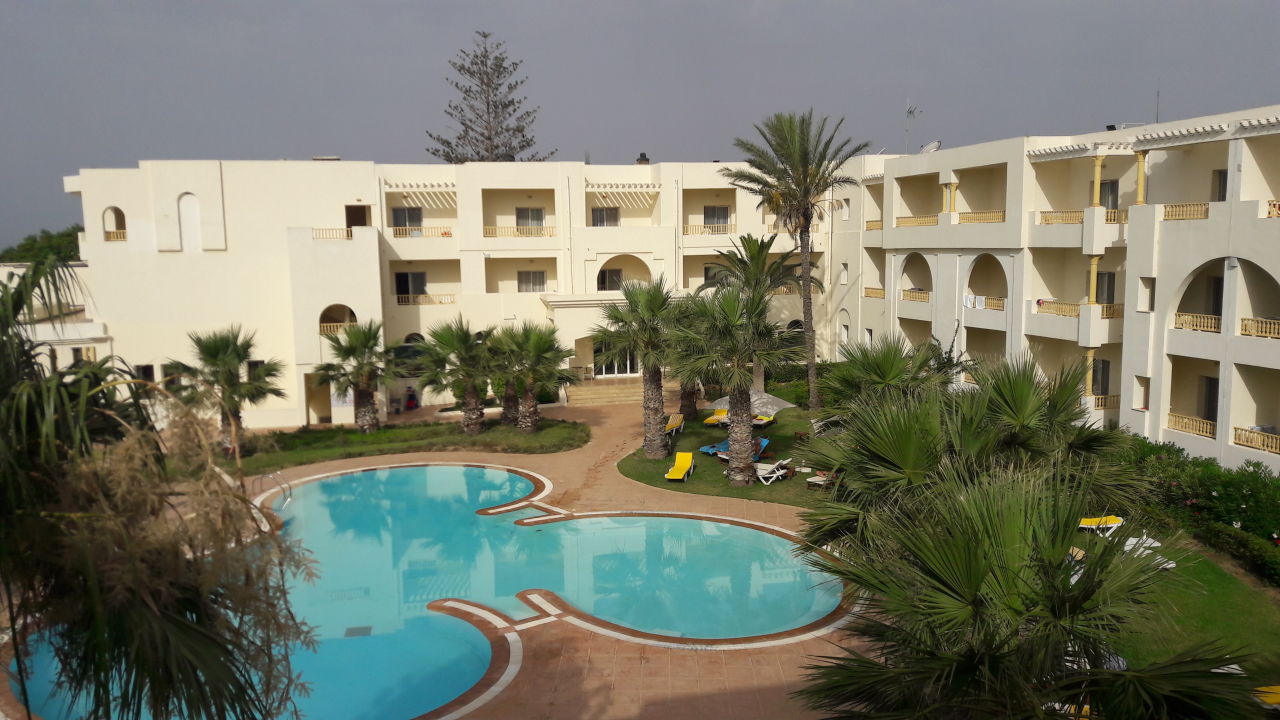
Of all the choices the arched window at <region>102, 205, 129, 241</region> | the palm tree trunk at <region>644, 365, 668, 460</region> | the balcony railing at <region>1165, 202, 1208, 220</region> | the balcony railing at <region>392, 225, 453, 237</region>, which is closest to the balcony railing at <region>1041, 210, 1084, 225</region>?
the balcony railing at <region>1165, 202, 1208, 220</region>

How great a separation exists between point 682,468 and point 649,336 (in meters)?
3.50

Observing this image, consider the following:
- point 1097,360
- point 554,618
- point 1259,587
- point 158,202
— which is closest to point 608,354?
point 554,618

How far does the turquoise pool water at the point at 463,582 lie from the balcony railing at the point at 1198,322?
9832 mm

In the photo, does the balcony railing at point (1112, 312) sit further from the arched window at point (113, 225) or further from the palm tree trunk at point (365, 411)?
the arched window at point (113, 225)

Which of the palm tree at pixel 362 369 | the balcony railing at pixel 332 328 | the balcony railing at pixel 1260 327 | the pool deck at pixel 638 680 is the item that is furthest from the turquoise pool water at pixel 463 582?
the balcony railing at pixel 1260 327

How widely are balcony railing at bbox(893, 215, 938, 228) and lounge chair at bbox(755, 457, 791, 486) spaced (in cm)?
1111

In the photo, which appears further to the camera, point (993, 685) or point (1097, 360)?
point (1097, 360)

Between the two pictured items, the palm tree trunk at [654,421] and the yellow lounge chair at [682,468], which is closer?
the yellow lounge chair at [682,468]

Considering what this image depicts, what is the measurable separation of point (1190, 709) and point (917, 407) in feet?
17.5

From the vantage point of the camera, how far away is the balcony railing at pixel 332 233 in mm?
31516

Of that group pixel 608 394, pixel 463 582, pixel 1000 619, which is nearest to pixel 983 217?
pixel 608 394

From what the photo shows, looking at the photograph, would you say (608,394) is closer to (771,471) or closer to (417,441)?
(417,441)

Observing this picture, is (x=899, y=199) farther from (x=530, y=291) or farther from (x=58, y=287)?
(x=58, y=287)

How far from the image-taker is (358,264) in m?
30.5
